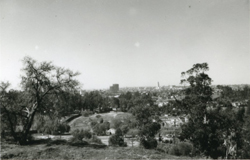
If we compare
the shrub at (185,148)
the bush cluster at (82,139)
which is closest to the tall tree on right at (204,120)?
the shrub at (185,148)

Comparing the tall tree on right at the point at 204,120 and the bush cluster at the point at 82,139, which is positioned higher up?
the tall tree on right at the point at 204,120

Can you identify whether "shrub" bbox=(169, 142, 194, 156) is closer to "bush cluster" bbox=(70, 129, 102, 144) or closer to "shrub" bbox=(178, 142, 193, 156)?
"shrub" bbox=(178, 142, 193, 156)

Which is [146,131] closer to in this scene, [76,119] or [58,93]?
[58,93]

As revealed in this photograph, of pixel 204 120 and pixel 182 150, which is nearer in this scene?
pixel 204 120

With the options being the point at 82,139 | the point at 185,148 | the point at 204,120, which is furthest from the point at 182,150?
the point at 82,139

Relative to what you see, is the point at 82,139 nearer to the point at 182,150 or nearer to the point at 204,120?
the point at 182,150

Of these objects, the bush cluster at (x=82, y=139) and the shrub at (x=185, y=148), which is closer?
the bush cluster at (x=82, y=139)

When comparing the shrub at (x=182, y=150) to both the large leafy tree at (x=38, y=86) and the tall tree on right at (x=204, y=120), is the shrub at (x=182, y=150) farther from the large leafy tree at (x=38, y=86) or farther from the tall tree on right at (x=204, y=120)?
the large leafy tree at (x=38, y=86)

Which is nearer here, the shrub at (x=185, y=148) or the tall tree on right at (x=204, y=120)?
the tall tree on right at (x=204, y=120)

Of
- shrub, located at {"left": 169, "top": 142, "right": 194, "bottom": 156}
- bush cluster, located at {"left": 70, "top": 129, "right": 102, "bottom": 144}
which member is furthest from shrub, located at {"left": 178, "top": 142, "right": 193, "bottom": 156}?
bush cluster, located at {"left": 70, "top": 129, "right": 102, "bottom": 144}

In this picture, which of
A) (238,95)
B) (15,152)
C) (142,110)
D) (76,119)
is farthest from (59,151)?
(238,95)

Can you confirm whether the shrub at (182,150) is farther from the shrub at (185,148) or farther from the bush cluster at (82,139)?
the bush cluster at (82,139)
